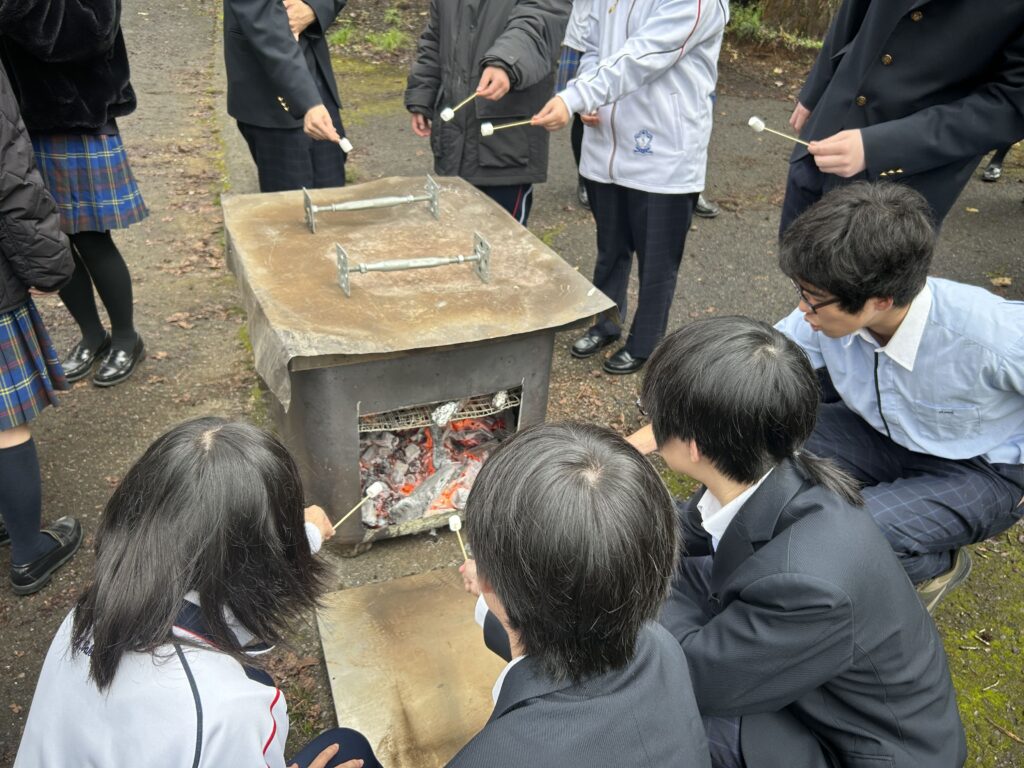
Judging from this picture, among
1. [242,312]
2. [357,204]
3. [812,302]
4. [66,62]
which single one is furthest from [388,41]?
[812,302]

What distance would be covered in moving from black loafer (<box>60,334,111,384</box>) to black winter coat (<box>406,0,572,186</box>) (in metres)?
1.56

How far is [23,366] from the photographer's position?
7.01 feet

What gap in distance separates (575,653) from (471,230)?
1645 millimetres

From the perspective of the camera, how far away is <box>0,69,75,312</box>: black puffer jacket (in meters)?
1.90

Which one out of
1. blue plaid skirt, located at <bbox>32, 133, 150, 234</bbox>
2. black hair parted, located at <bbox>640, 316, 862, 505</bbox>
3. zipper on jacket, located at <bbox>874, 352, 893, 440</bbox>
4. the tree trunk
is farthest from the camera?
the tree trunk

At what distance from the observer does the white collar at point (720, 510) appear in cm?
160

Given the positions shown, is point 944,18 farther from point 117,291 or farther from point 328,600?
point 117,291

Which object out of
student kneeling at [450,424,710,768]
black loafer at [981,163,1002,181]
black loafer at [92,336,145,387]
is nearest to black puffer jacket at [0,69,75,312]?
black loafer at [92,336,145,387]

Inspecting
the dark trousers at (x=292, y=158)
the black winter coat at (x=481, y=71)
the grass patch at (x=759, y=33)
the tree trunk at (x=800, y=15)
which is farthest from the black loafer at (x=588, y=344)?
the tree trunk at (x=800, y=15)

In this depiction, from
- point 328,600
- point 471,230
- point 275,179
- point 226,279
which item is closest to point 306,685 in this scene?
point 328,600

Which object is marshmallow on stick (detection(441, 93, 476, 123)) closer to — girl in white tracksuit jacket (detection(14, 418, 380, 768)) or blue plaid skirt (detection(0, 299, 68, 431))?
blue plaid skirt (detection(0, 299, 68, 431))

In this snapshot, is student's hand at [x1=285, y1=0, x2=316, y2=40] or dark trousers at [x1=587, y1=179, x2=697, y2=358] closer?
student's hand at [x1=285, y1=0, x2=316, y2=40]

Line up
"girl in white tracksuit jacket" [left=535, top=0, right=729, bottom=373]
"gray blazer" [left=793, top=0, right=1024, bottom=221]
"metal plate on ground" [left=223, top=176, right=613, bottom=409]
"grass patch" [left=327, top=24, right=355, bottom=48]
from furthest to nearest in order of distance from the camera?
"grass patch" [left=327, top=24, right=355, bottom=48], "girl in white tracksuit jacket" [left=535, top=0, right=729, bottom=373], "gray blazer" [left=793, top=0, right=1024, bottom=221], "metal plate on ground" [left=223, top=176, right=613, bottom=409]

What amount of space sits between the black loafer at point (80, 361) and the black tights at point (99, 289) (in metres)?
0.02
